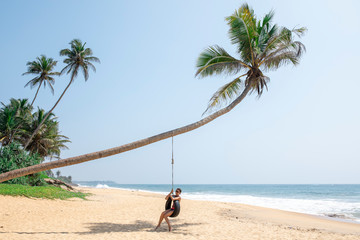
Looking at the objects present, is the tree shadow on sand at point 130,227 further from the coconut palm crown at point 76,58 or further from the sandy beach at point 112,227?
the coconut palm crown at point 76,58

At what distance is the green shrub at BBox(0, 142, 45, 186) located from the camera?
16888 mm

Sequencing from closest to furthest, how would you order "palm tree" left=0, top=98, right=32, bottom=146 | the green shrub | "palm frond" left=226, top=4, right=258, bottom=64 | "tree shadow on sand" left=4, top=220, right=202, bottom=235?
"tree shadow on sand" left=4, top=220, right=202, bottom=235
"palm frond" left=226, top=4, right=258, bottom=64
the green shrub
"palm tree" left=0, top=98, right=32, bottom=146

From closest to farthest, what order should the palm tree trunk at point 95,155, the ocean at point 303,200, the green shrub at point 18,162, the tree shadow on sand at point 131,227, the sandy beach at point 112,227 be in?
the palm tree trunk at point 95,155 < the sandy beach at point 112,227 < the tree shadow on sand at point 131,227 < the green shrub at point 18,162 < the ocean at point 303,200

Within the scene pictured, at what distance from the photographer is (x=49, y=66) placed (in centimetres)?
2745

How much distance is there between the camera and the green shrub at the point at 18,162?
16.9 meters

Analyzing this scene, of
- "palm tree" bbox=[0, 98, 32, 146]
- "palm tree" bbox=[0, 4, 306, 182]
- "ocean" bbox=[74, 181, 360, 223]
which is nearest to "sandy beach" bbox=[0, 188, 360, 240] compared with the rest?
"palm tree" bbox=[0, 4, 306, 182]

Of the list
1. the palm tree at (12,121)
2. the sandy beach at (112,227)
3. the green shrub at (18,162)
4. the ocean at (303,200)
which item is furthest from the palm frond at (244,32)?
the palm tree at (12,121)

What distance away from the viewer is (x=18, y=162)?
17766mm

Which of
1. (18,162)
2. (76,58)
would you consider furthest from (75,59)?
(18,162)

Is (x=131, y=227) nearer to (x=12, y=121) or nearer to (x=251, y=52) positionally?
(x=251, y=52)

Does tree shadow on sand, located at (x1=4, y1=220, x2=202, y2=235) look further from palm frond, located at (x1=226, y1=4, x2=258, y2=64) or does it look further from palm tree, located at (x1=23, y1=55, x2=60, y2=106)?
palm tree, located at (x1=23, y1=55, x2=60, y2=106)

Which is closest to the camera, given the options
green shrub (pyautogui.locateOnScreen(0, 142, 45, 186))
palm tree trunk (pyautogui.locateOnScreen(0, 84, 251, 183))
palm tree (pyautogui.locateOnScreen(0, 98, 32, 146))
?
palm tree trunk (pyautogui.locateOnScreen(0, 84, 251, 183))

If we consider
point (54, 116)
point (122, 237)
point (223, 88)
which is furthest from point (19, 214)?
point (54, 116)

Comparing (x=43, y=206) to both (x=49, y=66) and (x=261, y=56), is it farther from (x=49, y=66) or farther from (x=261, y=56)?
(x=49, y=66)
